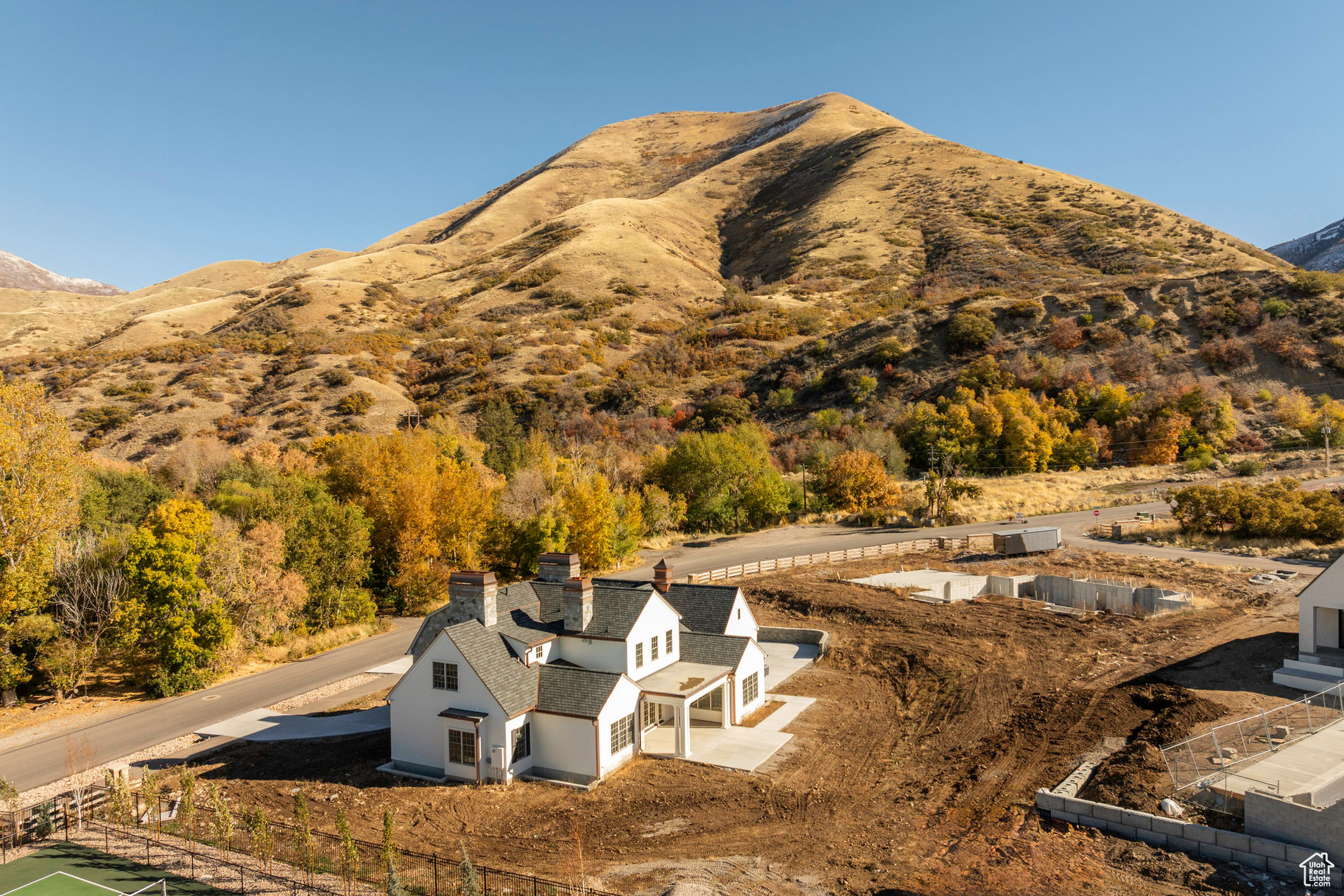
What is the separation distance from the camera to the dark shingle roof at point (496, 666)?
20391 mm

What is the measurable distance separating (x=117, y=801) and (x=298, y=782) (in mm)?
3958

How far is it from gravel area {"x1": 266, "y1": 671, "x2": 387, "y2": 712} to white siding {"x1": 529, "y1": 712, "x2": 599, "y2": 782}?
1144 cm

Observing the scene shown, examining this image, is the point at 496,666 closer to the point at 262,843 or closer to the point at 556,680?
the point at 556,680

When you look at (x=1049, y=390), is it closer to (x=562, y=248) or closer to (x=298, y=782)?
(x=298, y=782)

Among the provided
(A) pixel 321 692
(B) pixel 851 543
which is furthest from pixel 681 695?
(B) pixel 851 543

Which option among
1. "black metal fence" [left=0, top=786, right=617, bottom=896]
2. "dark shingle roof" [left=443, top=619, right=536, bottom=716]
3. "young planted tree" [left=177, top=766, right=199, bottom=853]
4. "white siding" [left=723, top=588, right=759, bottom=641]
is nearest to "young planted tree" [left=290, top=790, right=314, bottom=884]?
"black metal fence" [left=0, top=786, right=617, bottom=896]

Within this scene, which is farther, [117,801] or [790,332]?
[790,332]

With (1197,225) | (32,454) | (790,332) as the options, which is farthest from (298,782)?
(1197,225)

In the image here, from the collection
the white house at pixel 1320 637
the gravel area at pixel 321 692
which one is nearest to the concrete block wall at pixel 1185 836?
the white house at pixel 1320 637

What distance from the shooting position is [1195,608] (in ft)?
112

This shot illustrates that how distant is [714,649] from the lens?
82.3 ft

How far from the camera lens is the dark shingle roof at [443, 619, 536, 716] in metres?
20.4

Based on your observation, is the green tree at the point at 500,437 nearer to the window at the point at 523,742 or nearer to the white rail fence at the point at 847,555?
the white rail fence at the point at 847,555

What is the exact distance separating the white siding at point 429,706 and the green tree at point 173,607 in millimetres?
12828
